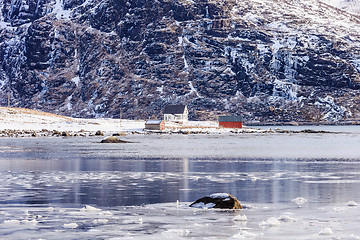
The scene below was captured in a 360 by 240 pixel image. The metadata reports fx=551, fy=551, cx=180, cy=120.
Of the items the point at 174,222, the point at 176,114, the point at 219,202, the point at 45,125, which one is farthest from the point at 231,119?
the point at 174,222

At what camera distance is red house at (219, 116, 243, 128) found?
573 ft

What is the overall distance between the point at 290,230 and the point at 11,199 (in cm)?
1340

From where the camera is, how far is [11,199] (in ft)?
83.3

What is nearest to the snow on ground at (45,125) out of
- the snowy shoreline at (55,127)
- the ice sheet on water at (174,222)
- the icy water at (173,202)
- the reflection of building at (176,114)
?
the snowy shoreline at (55,127)

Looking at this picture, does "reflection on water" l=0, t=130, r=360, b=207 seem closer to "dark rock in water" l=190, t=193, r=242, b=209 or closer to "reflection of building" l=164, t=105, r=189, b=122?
"dark rock in water" l=190, t=193, r=242, b=209

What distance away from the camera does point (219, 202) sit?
75.6 ft

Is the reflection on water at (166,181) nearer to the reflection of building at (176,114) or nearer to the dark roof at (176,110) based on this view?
the reflection of building at (176,114)

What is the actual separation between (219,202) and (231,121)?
153460 millimetres

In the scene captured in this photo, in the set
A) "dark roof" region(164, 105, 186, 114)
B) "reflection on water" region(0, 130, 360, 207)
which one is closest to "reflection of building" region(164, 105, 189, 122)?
"dark roof" region(164, 105, 186, 114)

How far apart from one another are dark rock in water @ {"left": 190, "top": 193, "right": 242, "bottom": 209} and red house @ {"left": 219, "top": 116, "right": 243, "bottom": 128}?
15131 centimetres

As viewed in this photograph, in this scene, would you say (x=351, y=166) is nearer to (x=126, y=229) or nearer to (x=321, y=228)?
(x=321, y=228)

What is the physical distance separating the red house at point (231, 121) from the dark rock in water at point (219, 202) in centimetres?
15131

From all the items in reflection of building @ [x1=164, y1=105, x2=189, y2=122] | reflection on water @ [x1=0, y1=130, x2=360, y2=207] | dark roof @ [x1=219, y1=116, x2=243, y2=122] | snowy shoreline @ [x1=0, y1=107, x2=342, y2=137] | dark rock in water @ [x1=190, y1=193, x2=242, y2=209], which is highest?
reflection of building @ [x1=164, y1=105, x2=189, y2=122]

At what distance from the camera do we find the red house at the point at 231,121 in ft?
573
